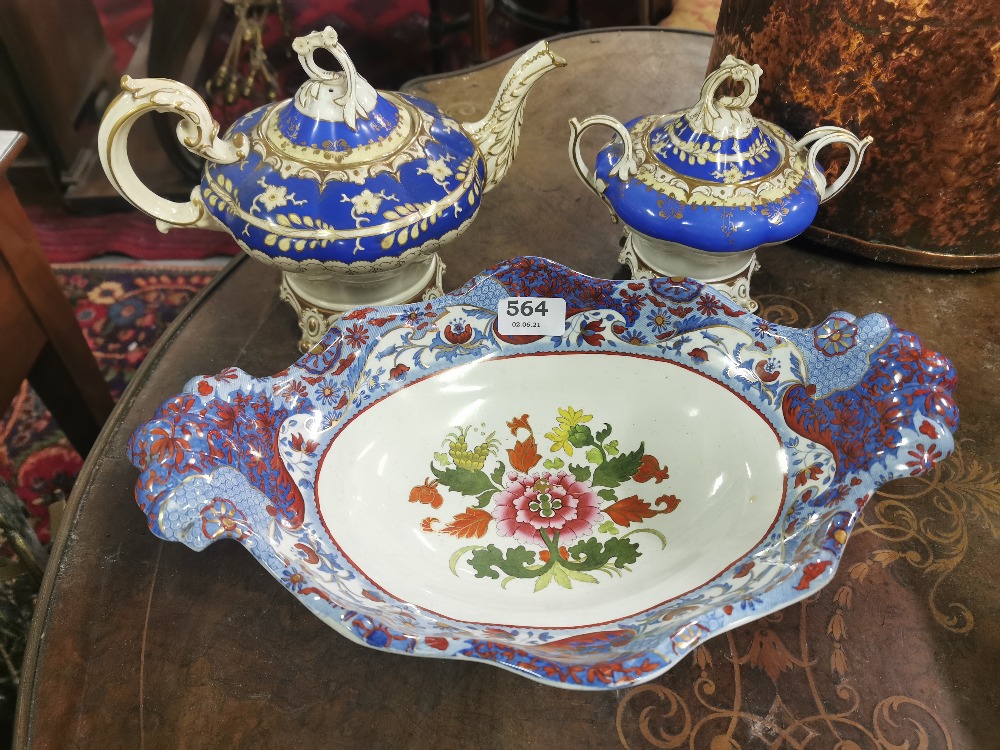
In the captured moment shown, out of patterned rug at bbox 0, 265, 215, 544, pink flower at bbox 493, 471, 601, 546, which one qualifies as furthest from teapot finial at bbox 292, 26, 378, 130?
patterned rug at bbox 0, 265, 215, 544

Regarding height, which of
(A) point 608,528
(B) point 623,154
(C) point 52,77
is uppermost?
(B) point 623,154

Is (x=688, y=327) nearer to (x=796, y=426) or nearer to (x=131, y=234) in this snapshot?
A: (x=796, y=426)

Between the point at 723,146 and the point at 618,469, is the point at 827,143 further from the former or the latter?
the point at 618,469

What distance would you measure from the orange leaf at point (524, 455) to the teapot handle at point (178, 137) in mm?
326

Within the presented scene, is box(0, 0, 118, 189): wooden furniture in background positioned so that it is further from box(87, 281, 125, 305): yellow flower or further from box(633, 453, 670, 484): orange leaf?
box(633, 453, 670, 484): orange leaf

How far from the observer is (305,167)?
65cm

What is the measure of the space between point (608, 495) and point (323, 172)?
0.35 m

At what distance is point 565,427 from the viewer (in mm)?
684

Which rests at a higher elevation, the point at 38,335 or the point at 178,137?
the point at 178,137

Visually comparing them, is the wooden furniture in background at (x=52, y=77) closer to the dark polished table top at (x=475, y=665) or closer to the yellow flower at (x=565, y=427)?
the dark polished table top at (x=475, y=665)

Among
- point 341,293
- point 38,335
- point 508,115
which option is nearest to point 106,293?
point 38,335

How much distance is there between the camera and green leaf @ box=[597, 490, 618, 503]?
64cm

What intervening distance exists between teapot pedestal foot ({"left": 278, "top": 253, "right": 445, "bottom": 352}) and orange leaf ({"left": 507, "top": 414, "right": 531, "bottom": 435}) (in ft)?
0.49

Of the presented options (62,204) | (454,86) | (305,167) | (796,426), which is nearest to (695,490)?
(796,426)
